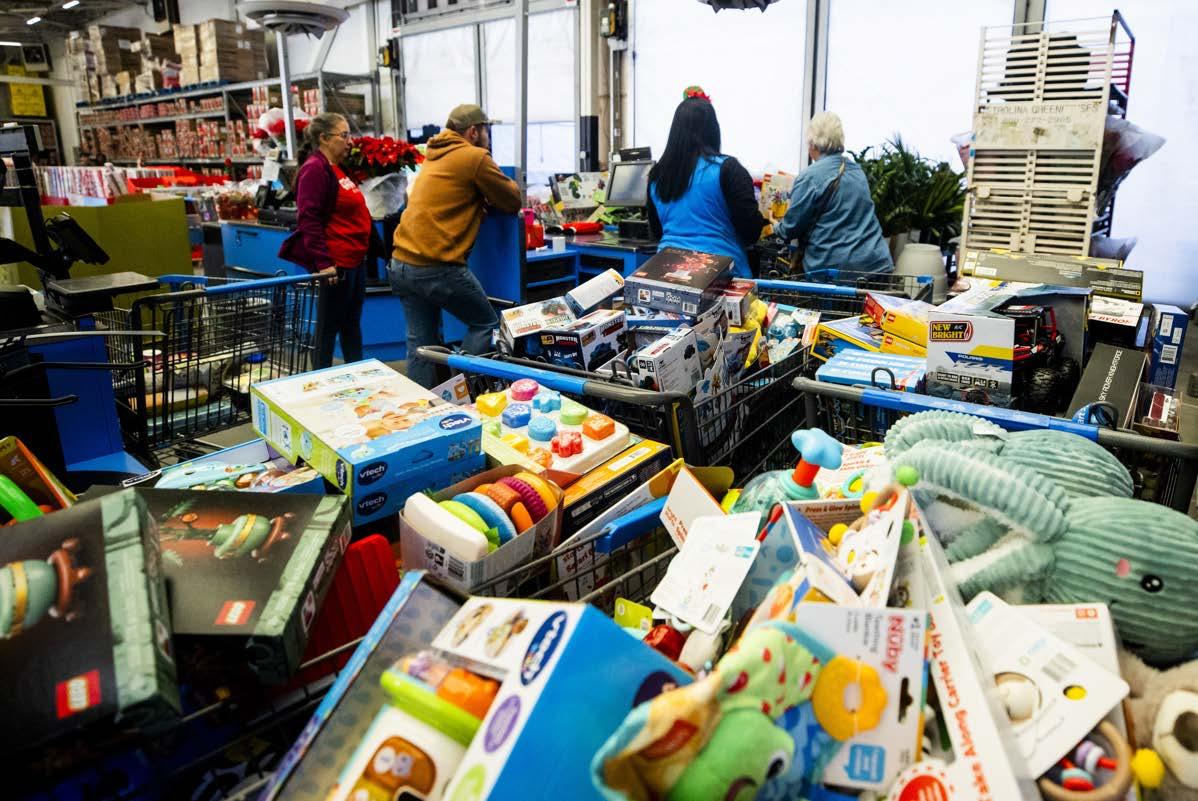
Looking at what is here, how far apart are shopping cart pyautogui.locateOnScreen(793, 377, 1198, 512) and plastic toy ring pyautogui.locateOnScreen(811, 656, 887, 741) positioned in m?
0.79

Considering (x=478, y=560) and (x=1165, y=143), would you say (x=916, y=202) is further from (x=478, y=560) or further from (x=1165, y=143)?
(x=478, y=560)

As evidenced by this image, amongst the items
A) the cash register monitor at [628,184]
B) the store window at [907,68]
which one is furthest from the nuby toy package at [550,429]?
the store window at [907,68]

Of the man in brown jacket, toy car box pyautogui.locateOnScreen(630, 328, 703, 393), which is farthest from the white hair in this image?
toy car box pyautogui.locateOnScreen(630, 328, 703, 393)

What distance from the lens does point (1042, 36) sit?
3250mm

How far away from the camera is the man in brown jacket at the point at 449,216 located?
3.76m

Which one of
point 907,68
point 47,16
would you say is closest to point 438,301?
point 907,68

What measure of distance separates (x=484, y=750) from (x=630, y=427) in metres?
1.19

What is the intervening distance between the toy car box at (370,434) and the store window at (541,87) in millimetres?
7416

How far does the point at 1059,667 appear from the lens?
32.4 inches

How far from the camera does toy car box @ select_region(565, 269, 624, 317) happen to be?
2.33 meters

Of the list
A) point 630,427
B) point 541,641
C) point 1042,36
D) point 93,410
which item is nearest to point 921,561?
point 541,641

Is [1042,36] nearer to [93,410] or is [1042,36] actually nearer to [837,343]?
[837,343]

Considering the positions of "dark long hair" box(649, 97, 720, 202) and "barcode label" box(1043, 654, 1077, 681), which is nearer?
"barcode label" box(1043, 654, 1077, 681)

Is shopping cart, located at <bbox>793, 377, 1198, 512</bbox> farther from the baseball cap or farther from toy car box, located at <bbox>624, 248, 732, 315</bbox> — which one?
the baseball cap
